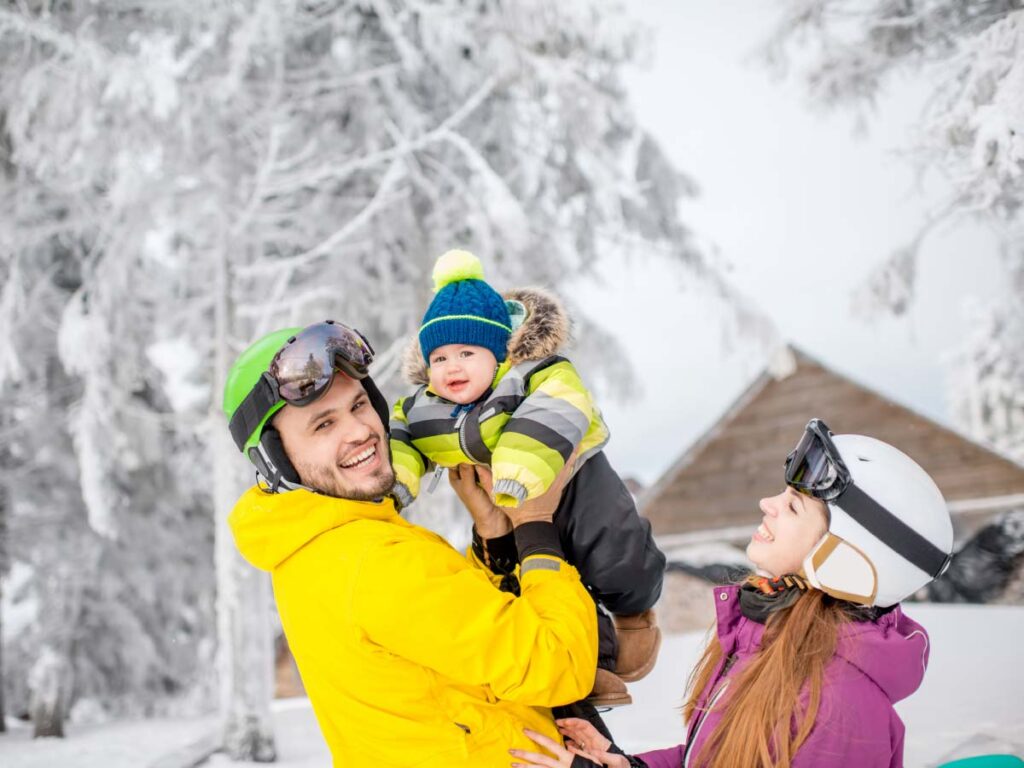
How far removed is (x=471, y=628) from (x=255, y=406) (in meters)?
0.95

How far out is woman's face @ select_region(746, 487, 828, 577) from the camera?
2236mm

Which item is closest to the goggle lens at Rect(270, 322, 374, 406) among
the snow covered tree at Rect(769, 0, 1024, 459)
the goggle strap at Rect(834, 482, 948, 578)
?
the goggle strap at Rect(834, 482, 948, 578)

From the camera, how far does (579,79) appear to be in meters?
8.43

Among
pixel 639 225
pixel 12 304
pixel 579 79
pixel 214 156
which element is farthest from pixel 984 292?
pixel 12 304

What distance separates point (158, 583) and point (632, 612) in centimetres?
1237

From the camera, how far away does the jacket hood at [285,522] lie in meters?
2.25

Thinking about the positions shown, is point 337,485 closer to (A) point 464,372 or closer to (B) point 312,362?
(B) point 312,362

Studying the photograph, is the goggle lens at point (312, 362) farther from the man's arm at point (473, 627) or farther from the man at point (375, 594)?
the man's arm at point (473, 627)

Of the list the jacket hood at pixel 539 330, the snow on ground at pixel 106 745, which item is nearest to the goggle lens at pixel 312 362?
the jacket hood at pixel 539 330

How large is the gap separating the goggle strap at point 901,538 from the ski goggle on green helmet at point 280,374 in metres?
1.57

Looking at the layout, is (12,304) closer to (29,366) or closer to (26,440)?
(29,366)

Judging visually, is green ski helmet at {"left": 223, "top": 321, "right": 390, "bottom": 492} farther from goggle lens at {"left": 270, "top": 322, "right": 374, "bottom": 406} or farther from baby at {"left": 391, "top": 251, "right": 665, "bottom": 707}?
baby at {"left": 391, "top": 251, "right": 665, "bottom": 707}

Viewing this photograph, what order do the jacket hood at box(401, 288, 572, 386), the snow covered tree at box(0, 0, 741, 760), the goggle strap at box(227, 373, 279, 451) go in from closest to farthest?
the goggle strap at box(227, 373, 279, 451), the jacket hood at box(401, 288, 572, 386), the snow covered tree at box(0, 0, 741, 760)

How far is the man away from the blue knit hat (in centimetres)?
30
